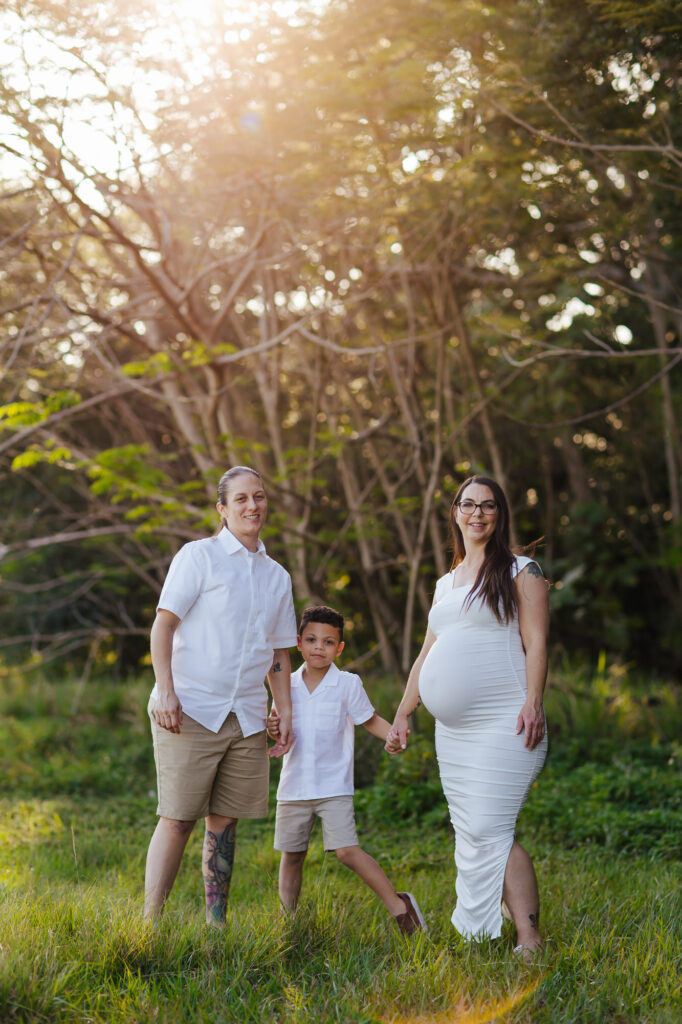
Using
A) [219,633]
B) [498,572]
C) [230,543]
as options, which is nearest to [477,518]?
[498,572]

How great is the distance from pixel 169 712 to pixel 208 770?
0.33m

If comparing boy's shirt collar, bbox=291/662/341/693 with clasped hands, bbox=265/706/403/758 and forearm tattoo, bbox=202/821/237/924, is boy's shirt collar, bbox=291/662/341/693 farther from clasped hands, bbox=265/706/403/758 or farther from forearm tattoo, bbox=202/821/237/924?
forearm tattoo, bbox=202/821/237/924

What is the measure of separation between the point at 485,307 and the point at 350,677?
6025 millimetres

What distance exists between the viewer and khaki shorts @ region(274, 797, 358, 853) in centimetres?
374

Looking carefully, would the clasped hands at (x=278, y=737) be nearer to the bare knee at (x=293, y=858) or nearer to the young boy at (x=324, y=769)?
the young boy at (x=324, y=769)

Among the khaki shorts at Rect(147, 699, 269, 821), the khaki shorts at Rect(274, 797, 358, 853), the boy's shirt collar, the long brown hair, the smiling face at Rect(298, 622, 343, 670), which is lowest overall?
the khaki shorts at Rect(274, 797, 358, 853)

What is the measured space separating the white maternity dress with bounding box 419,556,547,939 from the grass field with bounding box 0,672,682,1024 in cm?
21

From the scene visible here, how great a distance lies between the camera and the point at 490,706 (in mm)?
3664

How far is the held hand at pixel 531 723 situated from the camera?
11.7ft

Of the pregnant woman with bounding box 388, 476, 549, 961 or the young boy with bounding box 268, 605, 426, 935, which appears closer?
the pregnant woman with bounding box 388, 476, 549, 961

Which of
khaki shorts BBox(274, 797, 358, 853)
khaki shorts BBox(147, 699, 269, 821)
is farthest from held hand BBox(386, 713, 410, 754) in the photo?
khaki shorts BBox(147, 699, 269, 821)

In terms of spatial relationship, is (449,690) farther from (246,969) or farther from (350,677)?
(246,969)

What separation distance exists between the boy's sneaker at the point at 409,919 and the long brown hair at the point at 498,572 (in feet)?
3.98

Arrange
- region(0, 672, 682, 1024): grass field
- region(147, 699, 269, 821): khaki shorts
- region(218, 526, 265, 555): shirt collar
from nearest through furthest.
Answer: region(0, 672, 682, 1024): grass field, region(147, 699, 269, 821): khaki shorts, region(218, 526, 265, 555): shirt collar
